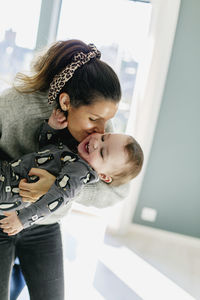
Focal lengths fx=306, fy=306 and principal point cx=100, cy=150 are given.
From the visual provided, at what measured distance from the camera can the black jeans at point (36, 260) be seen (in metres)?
1.22

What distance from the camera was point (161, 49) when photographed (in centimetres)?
220

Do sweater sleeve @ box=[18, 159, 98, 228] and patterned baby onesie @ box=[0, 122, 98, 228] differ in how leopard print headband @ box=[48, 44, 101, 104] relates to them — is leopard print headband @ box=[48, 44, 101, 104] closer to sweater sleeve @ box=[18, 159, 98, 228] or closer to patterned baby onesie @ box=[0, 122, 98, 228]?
patterned baby onesie @ box=[0, 122, 98, 228]

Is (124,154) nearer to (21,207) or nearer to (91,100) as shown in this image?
(91,100)

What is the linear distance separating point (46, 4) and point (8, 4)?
33 cm

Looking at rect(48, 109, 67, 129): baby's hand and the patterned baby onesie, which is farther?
rect(48, 109, 67, 129): baby's hand

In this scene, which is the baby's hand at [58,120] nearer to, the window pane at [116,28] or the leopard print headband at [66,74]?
the leopard print headband at [66,74]

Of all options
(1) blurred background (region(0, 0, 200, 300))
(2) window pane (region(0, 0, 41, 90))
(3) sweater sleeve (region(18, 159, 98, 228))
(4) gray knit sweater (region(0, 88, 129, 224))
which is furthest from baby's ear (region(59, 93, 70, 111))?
(2) window pane (region(0, 0, 41, 90))

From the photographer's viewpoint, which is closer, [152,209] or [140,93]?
[140,93]

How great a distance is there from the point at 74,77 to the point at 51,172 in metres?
0.38

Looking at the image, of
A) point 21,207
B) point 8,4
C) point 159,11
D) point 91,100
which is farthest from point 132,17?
point 21,207

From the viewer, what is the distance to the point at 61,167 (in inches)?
45.3

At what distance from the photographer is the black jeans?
1225 mm

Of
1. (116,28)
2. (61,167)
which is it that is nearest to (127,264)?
(61,167)

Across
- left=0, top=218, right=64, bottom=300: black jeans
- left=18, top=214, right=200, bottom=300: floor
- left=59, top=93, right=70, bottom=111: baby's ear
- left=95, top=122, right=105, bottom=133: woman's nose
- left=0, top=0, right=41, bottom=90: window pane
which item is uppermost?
left=0, top=0, right=41, bottom=90: window pane
